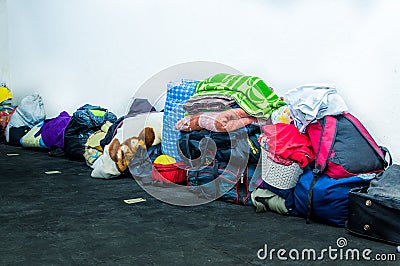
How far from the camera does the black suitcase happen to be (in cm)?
231

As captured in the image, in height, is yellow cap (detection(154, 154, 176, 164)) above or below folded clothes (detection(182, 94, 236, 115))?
below

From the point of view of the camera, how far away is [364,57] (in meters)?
3.04

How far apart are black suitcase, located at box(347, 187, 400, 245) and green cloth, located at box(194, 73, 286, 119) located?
0.99 metres

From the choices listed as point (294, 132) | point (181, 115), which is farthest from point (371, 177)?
point (181, 115)

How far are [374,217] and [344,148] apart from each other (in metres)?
0.50

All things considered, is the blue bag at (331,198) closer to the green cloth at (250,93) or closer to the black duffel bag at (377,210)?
the black duffel bag at (377,210)

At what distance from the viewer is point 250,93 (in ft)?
10.8

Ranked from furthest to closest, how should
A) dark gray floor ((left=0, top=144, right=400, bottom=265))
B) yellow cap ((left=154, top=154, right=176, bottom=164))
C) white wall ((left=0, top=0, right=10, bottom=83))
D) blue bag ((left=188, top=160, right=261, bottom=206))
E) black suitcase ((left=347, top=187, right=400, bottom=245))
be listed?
white wall ((left=0, top=0, right=10, bottom=83)) < yellow cap ((left=154, top=154, right=176, bottom=164)) < blue bag ((left=188, top=160, right=261, bottom=206)) < black suitcase ((left=347, top=187, right=400, bottom=245)) < dark gray floor ((left=0, top=144, right=400, bottom=265))

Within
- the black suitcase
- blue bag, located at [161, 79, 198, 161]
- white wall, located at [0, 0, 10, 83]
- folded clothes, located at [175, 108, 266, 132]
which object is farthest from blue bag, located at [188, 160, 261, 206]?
white wall, located at [0, 0, 10, 83]

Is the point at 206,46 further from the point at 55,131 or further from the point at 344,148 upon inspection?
the point at 55,131

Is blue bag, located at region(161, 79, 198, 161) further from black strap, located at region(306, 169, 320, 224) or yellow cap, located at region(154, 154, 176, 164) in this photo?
black strap, located at region(306, 169, 320, 224)

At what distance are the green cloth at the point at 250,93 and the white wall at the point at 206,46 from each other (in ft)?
0.86

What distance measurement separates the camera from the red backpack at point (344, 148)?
2695mm

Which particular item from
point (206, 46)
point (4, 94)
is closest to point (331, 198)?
point (206, 46)
